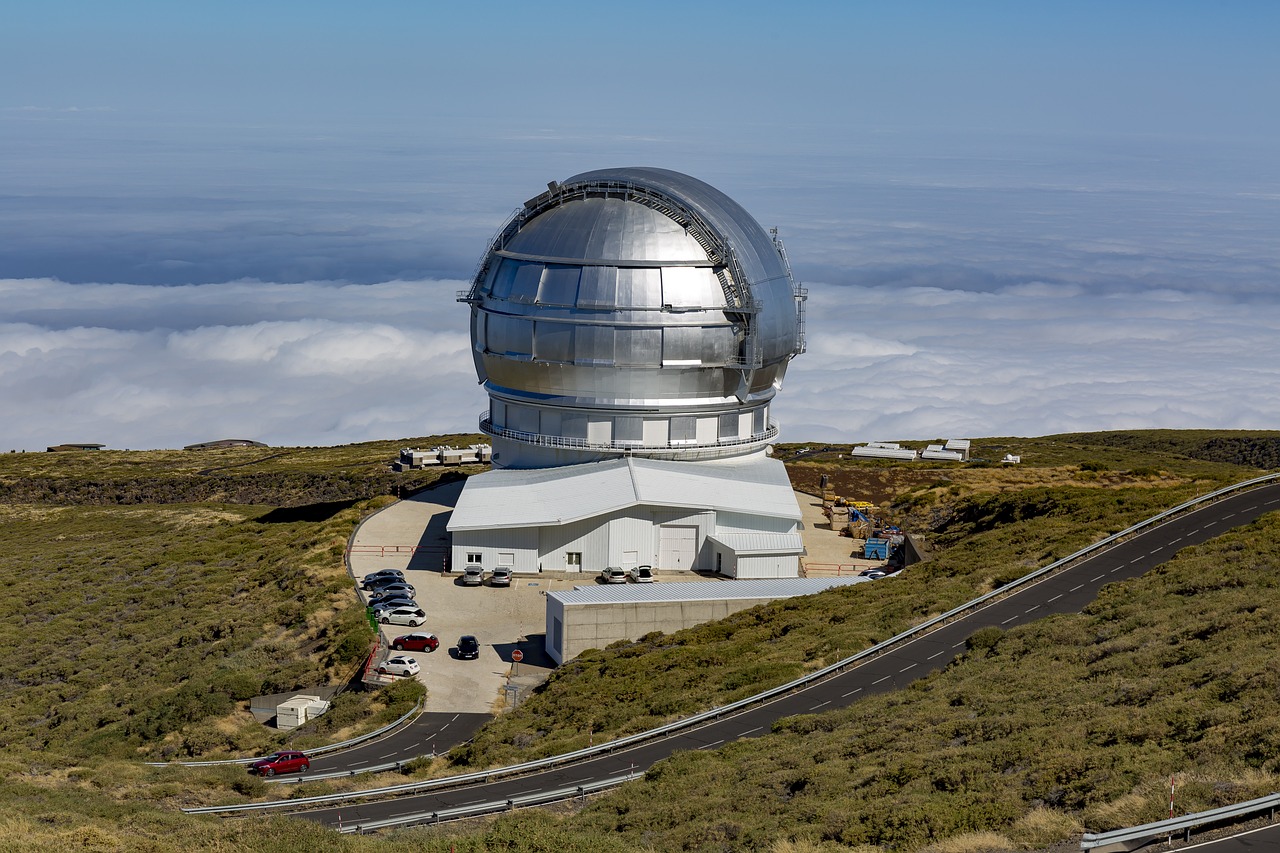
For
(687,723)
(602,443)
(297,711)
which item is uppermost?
(602,443)

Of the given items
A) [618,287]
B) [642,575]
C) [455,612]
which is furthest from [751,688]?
[618,287]

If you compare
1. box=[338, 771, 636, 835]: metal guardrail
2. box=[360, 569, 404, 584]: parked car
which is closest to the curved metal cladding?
box=[360, 569, 404, 584]: parked car

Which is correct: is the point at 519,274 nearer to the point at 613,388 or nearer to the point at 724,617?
the point at 613,388

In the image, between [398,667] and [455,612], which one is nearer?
[398,667]

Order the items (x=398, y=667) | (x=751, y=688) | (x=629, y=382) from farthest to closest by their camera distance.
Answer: (x=629, y=382), (x=398, y=667), (x=751, y=688)

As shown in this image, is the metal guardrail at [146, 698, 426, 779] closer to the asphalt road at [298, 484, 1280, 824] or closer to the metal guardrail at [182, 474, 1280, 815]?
the metal guardrail at [182, 474, 1280, 815]

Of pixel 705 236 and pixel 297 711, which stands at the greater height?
pixel 705 236

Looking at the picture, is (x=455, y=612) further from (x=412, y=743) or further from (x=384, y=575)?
(x=412, y=743)

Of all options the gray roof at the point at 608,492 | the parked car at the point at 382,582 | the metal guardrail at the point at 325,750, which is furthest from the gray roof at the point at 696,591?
the metal guardrail at the point at 325,750
